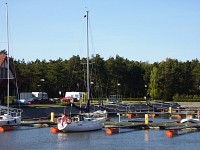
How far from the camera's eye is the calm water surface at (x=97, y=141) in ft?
127

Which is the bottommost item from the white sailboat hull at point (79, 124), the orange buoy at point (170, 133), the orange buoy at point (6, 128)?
the orange buoy at point (170, 133)

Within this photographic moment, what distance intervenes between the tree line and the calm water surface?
6280 cm

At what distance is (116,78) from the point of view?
123 metres

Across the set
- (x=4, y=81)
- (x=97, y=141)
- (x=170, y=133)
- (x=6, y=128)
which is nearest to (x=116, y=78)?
(x=4, y=81)

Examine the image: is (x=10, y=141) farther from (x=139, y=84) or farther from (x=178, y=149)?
(x=139, y=84)

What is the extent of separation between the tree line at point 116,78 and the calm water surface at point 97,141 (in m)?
62.8

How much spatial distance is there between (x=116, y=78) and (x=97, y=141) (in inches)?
3167

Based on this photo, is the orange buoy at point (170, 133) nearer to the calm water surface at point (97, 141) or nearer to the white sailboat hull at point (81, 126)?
the calm water surface at point (97, 141)

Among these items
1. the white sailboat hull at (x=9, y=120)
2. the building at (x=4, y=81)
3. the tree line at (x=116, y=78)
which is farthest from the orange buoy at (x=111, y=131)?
the tree line at (x=116, y=78)

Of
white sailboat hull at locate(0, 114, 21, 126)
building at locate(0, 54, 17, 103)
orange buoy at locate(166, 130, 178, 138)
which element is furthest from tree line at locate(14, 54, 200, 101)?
orange buoy at locate(166, 130, 178, 138)

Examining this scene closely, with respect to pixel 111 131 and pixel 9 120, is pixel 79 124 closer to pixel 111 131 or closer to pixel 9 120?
pixel 111 131

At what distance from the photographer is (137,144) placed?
133ft

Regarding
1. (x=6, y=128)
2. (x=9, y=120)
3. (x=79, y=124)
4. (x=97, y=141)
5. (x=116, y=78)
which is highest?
(x=116, y=78)

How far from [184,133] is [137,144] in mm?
9285
